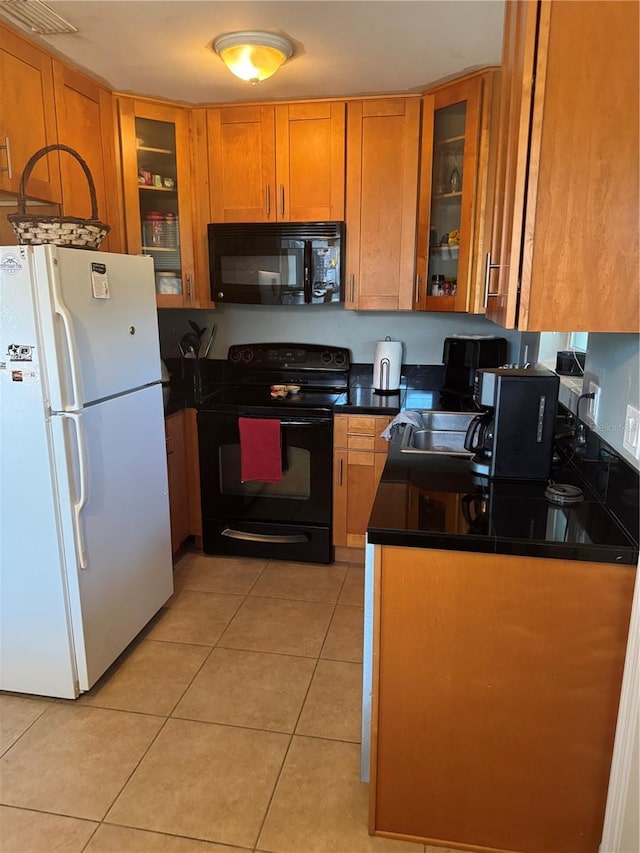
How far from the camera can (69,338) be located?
Result: 1.82m

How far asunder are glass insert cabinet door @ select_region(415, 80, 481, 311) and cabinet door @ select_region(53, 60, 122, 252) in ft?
5.05

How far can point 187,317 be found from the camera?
3.62m

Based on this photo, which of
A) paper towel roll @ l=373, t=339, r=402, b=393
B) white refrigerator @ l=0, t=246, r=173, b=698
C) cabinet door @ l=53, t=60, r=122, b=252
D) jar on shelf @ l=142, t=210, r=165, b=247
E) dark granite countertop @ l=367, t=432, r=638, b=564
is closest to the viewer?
dark granite countertop @ l=367, t=432, r=638, b=564

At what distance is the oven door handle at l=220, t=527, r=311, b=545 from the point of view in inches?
124

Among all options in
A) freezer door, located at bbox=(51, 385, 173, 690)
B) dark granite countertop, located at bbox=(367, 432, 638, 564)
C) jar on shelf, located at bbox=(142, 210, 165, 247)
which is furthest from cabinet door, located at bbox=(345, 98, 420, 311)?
dark granite countertop, located at bbox=(367, 432, 638, 564)

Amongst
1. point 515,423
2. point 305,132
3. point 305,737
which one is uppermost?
point 305,132

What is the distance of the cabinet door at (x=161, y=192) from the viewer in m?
2.91

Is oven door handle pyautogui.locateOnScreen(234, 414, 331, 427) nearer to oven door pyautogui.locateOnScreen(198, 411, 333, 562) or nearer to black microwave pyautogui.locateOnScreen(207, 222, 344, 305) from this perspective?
oven door pyautogui.locateOnScreen(198, 411, 333, 562)

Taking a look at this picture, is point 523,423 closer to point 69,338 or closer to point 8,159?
point 69,338

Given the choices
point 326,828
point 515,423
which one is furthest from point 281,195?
point 326,828

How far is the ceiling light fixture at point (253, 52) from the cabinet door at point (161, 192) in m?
0.80

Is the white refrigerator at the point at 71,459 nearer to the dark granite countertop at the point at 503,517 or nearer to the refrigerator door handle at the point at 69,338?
the refrigerator door handle at the point at 69,338

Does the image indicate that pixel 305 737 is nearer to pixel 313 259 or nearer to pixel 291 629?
pixel 291 629

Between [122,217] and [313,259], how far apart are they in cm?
100
